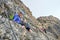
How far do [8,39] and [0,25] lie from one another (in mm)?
993

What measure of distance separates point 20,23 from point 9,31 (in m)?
2.43

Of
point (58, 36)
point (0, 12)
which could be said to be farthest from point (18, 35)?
point (58, 36)

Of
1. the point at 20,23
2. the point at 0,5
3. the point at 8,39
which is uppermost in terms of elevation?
the point at 0,5

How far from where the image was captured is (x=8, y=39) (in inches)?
585

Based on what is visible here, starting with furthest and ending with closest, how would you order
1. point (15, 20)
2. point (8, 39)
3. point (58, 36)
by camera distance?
1. point (58, 36)
2. point (15, 20)
3. point (8, 39)

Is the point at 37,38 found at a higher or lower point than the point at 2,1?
lower

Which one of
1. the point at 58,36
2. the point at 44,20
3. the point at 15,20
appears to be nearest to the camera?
the point at 15,20

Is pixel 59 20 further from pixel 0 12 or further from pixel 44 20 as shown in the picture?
pixel 0 12

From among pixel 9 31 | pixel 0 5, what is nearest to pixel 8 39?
pixel 9 31

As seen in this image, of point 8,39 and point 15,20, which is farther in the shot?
point 15,20

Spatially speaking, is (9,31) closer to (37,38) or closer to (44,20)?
(37,38)

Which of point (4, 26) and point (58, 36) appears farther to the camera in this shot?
point (58, 36)

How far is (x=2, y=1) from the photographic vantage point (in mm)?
17484

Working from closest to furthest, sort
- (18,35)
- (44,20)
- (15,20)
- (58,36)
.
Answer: (18,35)
(15,20)
(58,36)
(44,20)
